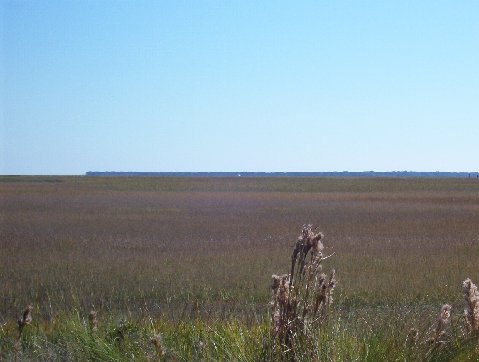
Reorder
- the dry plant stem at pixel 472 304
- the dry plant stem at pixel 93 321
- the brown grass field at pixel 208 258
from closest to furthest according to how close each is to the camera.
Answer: the dry plant stem at pixel 472 304, the dry plant stem at pixel 93 321, the brown grass field at pixel 208 258

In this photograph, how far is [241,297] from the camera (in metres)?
12.8

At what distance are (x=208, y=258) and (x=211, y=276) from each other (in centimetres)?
287

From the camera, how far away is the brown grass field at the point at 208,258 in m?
12.5

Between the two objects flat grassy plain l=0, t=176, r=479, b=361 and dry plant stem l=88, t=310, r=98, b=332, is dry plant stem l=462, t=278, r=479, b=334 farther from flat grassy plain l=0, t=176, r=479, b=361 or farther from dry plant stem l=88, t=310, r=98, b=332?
dry plant stem l=88, t=310, r=98, b=332

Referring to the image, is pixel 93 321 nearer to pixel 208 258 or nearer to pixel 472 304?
pixel 472 304

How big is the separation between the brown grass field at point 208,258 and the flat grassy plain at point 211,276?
37mm

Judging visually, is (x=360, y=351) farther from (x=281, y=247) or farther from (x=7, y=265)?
(x=281, y=247)

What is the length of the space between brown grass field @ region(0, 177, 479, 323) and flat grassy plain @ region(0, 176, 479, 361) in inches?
1.5

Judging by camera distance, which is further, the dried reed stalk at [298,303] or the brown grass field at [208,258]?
the brown grass field at [208,258]

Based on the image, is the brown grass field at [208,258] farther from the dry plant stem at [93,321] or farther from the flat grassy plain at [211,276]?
the dry plant stem at [93,321]

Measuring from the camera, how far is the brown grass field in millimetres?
12461

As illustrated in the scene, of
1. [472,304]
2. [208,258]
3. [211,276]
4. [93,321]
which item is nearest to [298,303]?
[472,304]

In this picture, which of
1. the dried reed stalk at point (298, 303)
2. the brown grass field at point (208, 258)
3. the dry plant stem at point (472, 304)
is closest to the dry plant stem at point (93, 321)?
the brown grass field at point (208, 258)

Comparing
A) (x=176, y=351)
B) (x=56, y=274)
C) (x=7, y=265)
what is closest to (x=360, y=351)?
(x=176, y=351)
